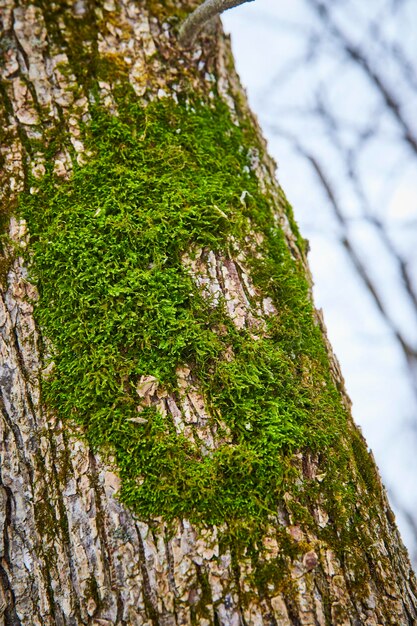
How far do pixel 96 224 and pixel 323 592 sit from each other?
4.49 ft

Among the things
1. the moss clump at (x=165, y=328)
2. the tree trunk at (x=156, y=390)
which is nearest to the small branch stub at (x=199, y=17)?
the tree trunk at (x=156, y=390)

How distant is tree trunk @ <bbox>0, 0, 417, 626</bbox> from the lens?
4.08 ft

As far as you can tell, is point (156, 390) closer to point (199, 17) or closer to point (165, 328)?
point (165, 328)

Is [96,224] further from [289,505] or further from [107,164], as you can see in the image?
[289,505]

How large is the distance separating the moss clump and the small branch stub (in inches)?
19.4

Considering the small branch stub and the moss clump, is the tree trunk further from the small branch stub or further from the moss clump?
the small branch stub

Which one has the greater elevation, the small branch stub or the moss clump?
the small branch stub

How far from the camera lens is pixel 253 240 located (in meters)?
1.70

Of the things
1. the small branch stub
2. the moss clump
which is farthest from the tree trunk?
the small branch stub

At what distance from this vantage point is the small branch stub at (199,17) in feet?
5.82

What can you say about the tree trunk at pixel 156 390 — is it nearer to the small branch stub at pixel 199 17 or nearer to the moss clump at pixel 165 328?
the moss clump at pixel 165 328

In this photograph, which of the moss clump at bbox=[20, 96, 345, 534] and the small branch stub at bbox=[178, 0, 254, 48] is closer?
the moss clump at bbox=[20, 96, 345, 534]

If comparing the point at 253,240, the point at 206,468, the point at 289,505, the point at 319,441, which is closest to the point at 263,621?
the point at 289,505

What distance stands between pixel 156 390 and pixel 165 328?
0.21 meters
